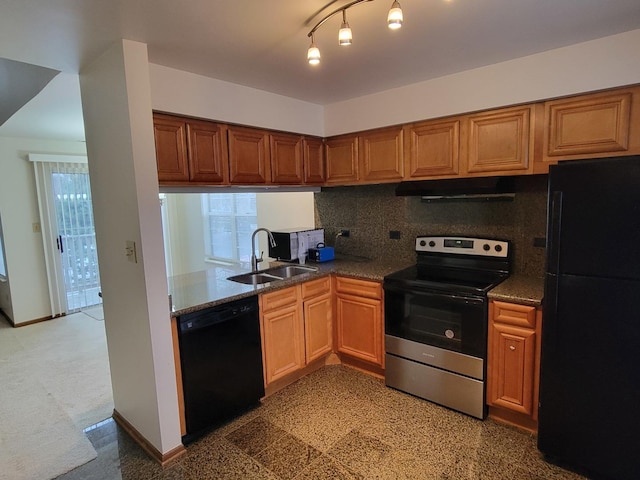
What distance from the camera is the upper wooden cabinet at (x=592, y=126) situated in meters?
2.07

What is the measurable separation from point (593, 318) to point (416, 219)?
5.40 ft

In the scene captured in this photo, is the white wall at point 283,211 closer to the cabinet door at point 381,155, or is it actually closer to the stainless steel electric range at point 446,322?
the cabinet door at point 381,155

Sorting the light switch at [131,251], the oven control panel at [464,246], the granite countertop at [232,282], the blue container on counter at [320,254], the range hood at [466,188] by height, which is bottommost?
the granite countertop at [232,282]

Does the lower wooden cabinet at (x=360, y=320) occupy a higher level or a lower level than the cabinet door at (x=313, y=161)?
lower

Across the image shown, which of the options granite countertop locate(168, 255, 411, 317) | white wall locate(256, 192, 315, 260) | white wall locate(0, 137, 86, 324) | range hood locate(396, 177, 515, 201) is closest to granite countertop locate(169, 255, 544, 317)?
granite countertop locate(168, 255, 411, 317)

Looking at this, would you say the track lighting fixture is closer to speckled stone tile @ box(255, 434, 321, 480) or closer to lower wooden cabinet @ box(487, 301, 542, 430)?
lower wooden cabinet @ box(487, 301, 542, 430)

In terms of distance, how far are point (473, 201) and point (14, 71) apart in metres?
3.66

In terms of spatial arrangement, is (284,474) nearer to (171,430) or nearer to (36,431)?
(171,430)

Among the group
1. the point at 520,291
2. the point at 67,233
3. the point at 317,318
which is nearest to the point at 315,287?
the point at 317,318

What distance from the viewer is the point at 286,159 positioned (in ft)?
10.3

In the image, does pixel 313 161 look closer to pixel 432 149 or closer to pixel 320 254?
pixel 320 254

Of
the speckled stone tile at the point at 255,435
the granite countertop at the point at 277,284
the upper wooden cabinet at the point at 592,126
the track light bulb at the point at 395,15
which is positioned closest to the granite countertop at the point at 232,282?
the granite countertop at the point at 277,284

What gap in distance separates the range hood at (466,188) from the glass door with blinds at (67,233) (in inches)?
164

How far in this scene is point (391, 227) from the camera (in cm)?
345
